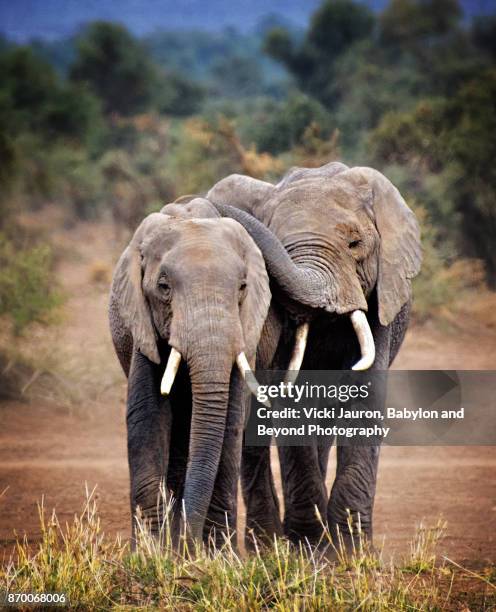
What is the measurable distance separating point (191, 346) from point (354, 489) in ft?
5.42

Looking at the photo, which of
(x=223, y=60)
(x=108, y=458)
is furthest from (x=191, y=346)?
(x=223, y=60)

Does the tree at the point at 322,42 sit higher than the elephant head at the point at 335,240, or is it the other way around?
the tree at the point at 322,42

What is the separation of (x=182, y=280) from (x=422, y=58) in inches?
1379

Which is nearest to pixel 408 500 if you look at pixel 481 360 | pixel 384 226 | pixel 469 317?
pixel 384 226

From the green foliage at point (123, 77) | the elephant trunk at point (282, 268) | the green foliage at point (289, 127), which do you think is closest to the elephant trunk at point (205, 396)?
the elephant trunk at point (282, 268)

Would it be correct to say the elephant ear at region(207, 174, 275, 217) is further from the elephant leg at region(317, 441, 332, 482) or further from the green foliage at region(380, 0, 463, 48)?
the green foliage at region(380, 0, 463, 48)

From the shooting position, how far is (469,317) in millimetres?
15805

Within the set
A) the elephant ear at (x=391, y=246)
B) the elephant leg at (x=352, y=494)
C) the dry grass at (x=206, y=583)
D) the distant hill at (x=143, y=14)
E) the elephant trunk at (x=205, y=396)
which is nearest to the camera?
the dry grass at (x=206, y=583)

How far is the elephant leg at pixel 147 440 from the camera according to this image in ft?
19.1

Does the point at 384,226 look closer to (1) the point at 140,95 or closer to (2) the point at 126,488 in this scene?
(2) the point at 126,488

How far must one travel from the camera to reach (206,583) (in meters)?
5.23

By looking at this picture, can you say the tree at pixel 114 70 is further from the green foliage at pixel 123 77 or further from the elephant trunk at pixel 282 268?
the elephant trunk at pixel 282 268

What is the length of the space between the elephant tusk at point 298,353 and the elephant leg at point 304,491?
2.43ft

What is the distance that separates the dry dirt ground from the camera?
7.95m
